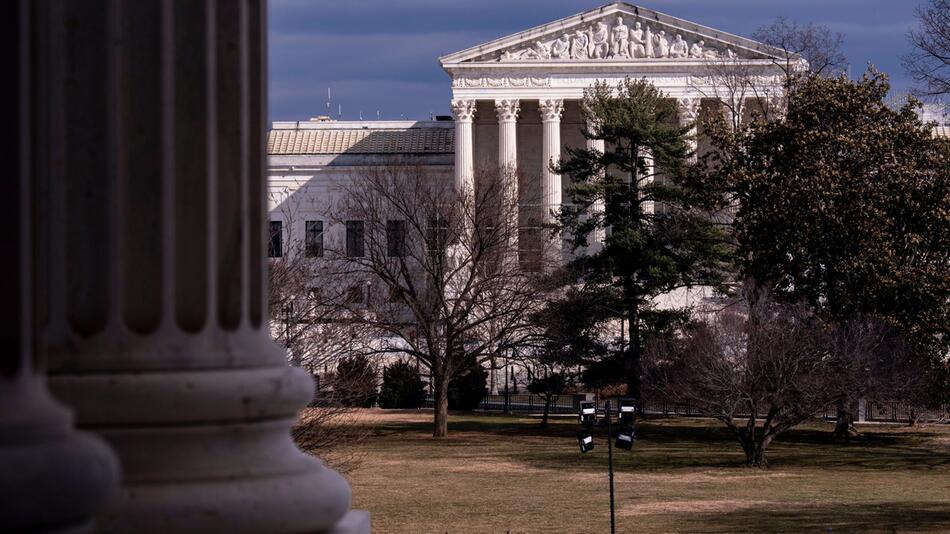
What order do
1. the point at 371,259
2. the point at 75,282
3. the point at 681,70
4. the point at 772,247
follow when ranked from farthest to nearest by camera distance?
1. the point at 681,70
2. the point at 371,259
3. the point at 772,247
4. the point at 75,282

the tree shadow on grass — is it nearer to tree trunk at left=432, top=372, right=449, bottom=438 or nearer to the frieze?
tree trunk at left=432, top=372, right=449, bottom=438

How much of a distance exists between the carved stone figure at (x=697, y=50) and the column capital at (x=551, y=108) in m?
8.48

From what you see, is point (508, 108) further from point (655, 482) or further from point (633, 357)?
point (655, 482)

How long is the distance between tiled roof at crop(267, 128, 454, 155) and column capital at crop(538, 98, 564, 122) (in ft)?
35.6

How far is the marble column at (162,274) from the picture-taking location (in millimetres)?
3562

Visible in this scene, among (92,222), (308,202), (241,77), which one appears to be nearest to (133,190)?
(92,222)

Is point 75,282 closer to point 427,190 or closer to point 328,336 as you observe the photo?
point 328,336

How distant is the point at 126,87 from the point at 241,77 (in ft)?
1.08

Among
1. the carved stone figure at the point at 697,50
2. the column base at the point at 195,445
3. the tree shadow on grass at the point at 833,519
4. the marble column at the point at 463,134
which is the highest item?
the carved stone figure at the point at 697,50

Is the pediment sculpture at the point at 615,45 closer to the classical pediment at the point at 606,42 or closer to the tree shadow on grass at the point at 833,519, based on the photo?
the classical pediment at the point at 606,42

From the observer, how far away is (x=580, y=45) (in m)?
88.2

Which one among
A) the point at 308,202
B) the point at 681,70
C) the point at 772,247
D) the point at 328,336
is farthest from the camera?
the point at 308,202

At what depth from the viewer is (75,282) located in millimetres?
3568

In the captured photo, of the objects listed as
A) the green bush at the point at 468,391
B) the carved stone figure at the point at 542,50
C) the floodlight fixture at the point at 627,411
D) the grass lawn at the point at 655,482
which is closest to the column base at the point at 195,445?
the grass lawn at the point at 655,482
